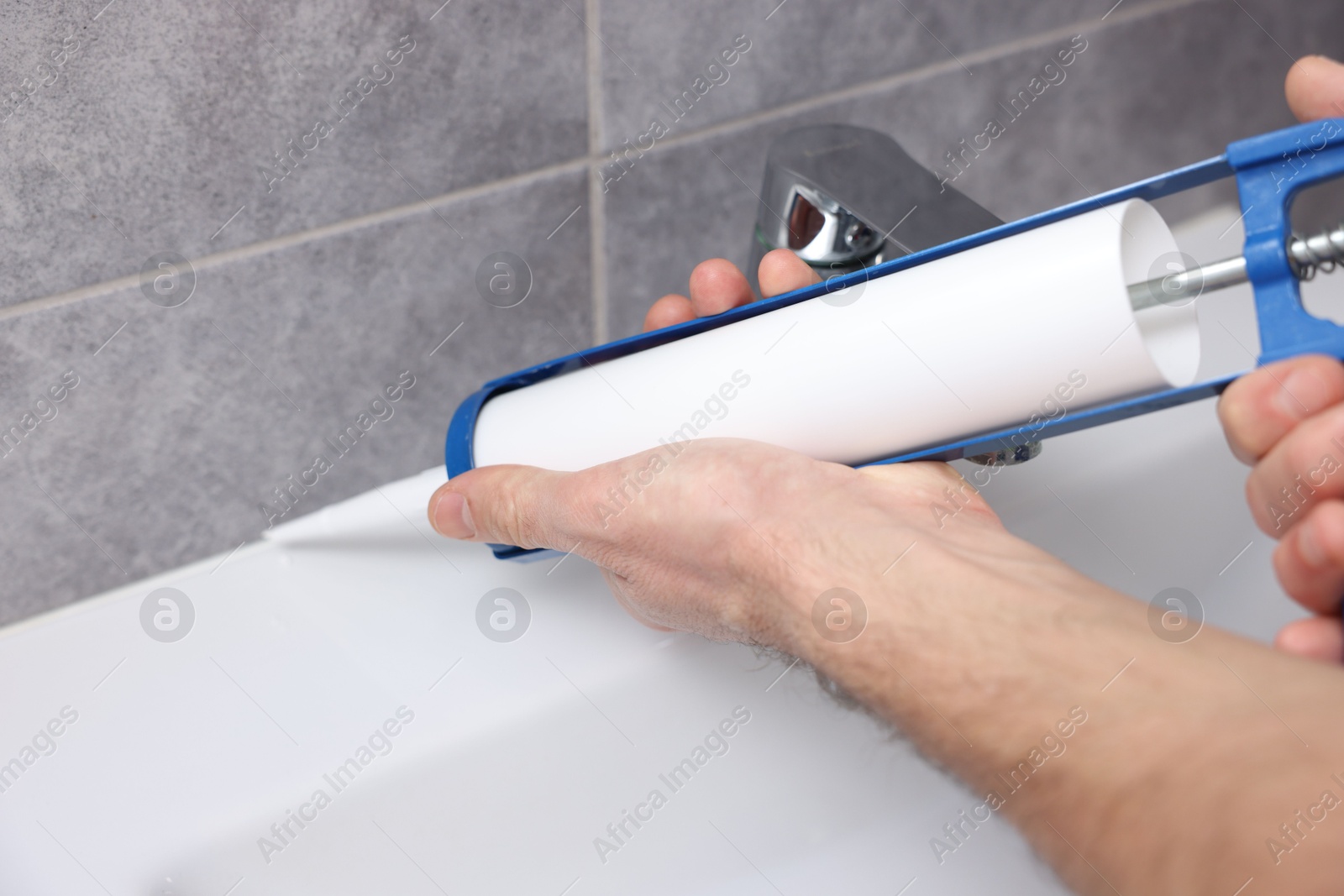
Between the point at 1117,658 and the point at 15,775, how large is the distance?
1.41 ft

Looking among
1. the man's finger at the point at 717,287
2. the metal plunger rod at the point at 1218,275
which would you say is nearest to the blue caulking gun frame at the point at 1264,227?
the metal plunger rod at the point at 1218,275

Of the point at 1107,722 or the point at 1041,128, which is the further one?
the point at 1041,128

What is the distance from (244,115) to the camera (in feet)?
1.30

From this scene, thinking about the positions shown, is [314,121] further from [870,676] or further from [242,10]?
[870,676]

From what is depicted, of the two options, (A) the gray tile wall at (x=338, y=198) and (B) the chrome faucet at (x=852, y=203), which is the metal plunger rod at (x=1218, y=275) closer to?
(B) the chrome faucet at (x=852, y=203)

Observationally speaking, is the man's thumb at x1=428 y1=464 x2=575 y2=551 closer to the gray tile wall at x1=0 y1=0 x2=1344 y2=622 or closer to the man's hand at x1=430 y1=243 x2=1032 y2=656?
the man's hand at x1=430 y1=243 x2=1032 y2=656

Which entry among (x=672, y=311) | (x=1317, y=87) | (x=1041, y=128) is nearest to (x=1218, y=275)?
(x=1317, y=87)

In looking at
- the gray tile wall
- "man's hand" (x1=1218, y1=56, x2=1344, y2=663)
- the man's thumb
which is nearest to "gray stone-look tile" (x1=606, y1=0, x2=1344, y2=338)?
the gray tile wall

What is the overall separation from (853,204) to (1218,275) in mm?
148

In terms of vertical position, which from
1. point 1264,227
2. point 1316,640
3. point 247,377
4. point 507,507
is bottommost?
point 1316,640

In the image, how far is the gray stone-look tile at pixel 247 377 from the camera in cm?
42

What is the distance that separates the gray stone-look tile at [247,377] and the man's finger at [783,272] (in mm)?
109

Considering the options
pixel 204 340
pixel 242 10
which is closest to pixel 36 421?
pixel 204 340

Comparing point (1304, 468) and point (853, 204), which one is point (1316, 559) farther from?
point (853, 204)
